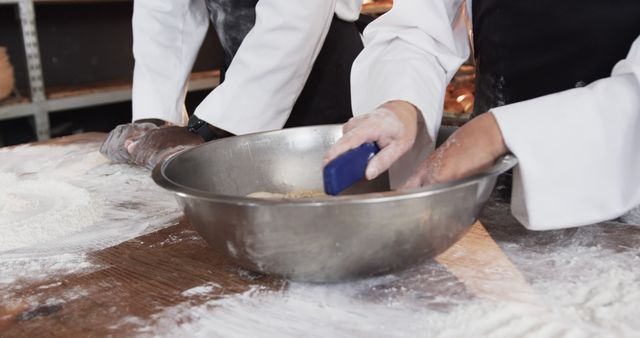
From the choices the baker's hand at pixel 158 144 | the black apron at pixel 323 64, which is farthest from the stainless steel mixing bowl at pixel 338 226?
the black apron at pixel 323 64

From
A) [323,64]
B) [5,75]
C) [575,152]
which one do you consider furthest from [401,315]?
[5,75]

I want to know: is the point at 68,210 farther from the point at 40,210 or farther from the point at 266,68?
the point at 266,68

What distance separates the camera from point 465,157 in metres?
0.68

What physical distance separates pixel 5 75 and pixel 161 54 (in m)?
0.95

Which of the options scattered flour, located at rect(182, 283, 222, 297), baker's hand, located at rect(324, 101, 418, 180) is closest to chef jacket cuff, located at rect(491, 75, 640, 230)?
baker's hand, located at rect(324, 101, 418, 180)

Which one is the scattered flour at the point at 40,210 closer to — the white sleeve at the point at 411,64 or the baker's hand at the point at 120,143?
the baker's hand at the point at 120,143

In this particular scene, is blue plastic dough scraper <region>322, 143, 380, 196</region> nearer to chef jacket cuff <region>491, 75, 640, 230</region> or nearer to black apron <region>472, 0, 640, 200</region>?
chef jacket cuff <region>491, 75, 640, 230</region>

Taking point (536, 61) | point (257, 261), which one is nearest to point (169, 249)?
point (257, 261)

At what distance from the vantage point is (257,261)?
23.8 inches

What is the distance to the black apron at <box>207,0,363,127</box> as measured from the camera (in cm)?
155

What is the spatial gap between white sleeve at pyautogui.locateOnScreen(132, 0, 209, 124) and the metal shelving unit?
3.21 feet

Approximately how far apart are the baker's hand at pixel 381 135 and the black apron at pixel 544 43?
296 mm

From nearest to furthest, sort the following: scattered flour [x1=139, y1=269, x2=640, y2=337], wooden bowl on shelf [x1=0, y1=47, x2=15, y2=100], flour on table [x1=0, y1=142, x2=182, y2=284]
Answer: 1. scattered flour [x1=139, y1=269, x2=640, y2=337]
2. flour on table [x1=0, y1=142, x2=182, y2=284]
3. wooden bowl on shelf [x1=0, y1=47, x2=15, y2=100]

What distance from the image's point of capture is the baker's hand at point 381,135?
26.5 inches
